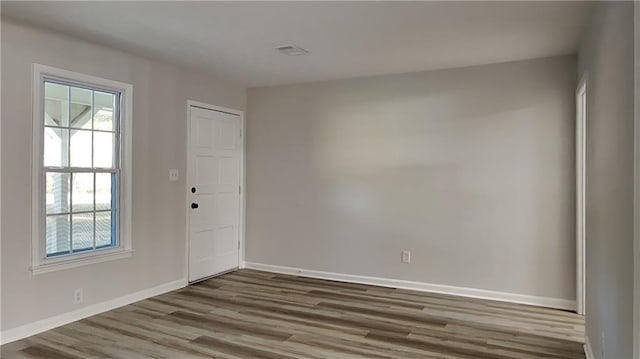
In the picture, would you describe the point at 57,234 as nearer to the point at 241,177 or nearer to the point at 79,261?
the point at 79,261

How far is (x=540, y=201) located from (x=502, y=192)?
36 cm

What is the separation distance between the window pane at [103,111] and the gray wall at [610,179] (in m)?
4.00

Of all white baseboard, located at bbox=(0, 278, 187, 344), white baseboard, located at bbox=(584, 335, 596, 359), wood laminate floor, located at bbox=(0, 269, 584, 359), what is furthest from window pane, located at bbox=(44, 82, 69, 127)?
white baseboard, located at bbox=(584, 335, 596, 359)

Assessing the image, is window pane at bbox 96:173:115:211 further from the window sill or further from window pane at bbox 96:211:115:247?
the window sill

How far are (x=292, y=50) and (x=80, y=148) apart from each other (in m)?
2.11

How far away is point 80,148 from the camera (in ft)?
12.4

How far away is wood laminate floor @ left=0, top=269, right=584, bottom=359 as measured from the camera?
310 cm

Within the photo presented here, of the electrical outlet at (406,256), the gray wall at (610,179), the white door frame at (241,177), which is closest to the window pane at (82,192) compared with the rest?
the white door frame at (241,177)

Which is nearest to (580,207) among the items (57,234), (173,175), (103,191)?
(173,175)

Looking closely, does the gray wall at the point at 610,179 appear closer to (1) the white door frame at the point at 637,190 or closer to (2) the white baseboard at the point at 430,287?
(1) the white door frame at the point at 637,190

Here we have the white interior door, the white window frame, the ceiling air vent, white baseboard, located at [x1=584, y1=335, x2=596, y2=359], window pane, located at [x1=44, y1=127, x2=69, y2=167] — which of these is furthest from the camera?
the white interior door

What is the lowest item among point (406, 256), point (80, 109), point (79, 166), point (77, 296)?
point (77, 296)

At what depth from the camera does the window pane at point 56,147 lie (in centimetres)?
351

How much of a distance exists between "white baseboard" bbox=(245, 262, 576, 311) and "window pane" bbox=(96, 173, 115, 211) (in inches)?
89.9
